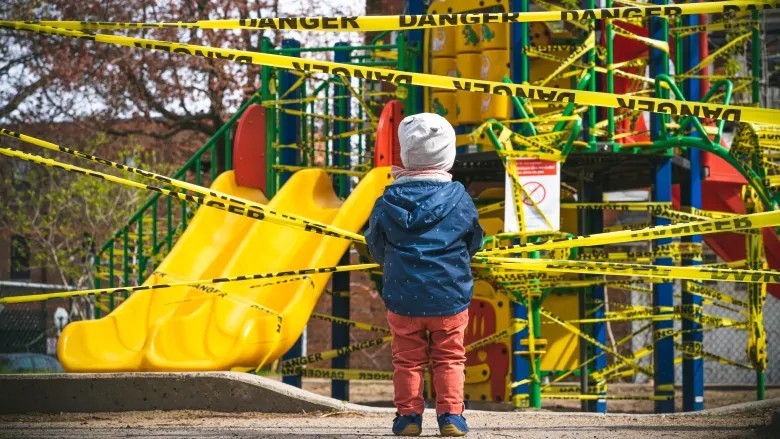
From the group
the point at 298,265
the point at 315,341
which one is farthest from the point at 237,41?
the point at 298,265

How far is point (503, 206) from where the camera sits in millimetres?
11133

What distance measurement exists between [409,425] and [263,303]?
466 cm

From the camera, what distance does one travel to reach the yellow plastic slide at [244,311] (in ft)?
30.5

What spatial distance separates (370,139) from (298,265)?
4.37m

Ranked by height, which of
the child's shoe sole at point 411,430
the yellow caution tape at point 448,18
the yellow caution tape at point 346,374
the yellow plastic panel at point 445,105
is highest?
the yellow plastic panel at point 445,105

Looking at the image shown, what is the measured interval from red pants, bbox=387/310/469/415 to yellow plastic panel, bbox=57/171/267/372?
4.19m

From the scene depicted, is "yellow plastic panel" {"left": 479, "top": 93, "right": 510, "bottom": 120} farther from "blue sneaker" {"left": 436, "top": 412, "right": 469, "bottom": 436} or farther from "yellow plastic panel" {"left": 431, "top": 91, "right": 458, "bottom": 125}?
"blue sneaker" {"left": 436, "top": 412, "right": 469, "bottom": 436}

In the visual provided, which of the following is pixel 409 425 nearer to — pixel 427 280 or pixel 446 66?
pixel 427 280

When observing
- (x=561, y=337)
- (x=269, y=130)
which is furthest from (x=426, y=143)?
(x=561, y=337)

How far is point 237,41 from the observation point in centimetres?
2286

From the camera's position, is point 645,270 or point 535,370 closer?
point 645,270

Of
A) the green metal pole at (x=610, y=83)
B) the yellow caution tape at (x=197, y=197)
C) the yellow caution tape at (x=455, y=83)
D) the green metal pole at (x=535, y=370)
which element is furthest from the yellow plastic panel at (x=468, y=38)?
the yellow caution tape at (x=455, y=83)

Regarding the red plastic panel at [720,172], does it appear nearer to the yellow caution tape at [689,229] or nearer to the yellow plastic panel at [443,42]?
the yellow plastic panel at [443,42]

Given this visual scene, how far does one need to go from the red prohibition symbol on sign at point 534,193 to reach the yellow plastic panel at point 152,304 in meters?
2.83
